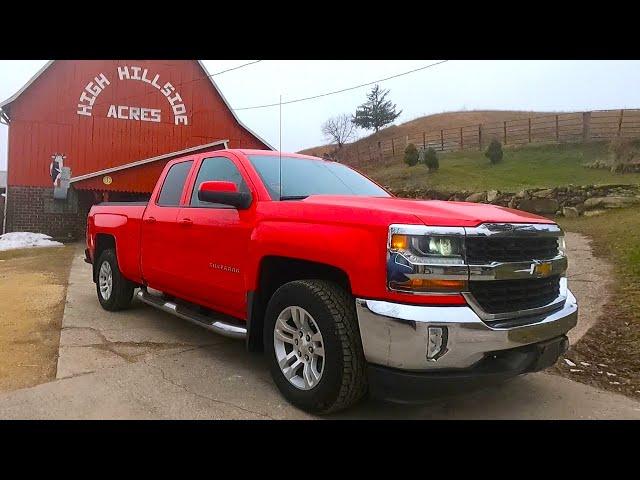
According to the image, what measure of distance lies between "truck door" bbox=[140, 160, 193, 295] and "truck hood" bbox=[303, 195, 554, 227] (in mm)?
1931

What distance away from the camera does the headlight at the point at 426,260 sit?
2760 mm

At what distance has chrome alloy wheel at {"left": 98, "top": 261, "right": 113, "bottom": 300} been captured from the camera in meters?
6.20

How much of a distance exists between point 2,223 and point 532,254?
2058cm

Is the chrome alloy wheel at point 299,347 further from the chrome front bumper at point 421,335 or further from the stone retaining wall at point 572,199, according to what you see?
the stone retaining wall at point 572,199

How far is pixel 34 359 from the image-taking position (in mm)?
4352

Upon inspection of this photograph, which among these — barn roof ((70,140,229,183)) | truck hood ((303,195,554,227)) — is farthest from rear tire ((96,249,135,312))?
barn roof ((70,140,229,183))

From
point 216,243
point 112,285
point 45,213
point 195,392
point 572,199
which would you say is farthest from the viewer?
point 45,213

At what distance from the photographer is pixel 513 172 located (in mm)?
23031

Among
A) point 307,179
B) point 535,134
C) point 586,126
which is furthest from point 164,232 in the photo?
point 535,134

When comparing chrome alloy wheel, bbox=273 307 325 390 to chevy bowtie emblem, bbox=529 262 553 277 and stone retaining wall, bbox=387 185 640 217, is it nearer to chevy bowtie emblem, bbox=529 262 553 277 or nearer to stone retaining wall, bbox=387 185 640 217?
chevy bowtie emblem, bbox=529 262 553 277

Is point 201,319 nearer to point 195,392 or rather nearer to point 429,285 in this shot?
point 195,392

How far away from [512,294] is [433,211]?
71cm

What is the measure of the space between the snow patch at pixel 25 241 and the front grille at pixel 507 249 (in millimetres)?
16590
